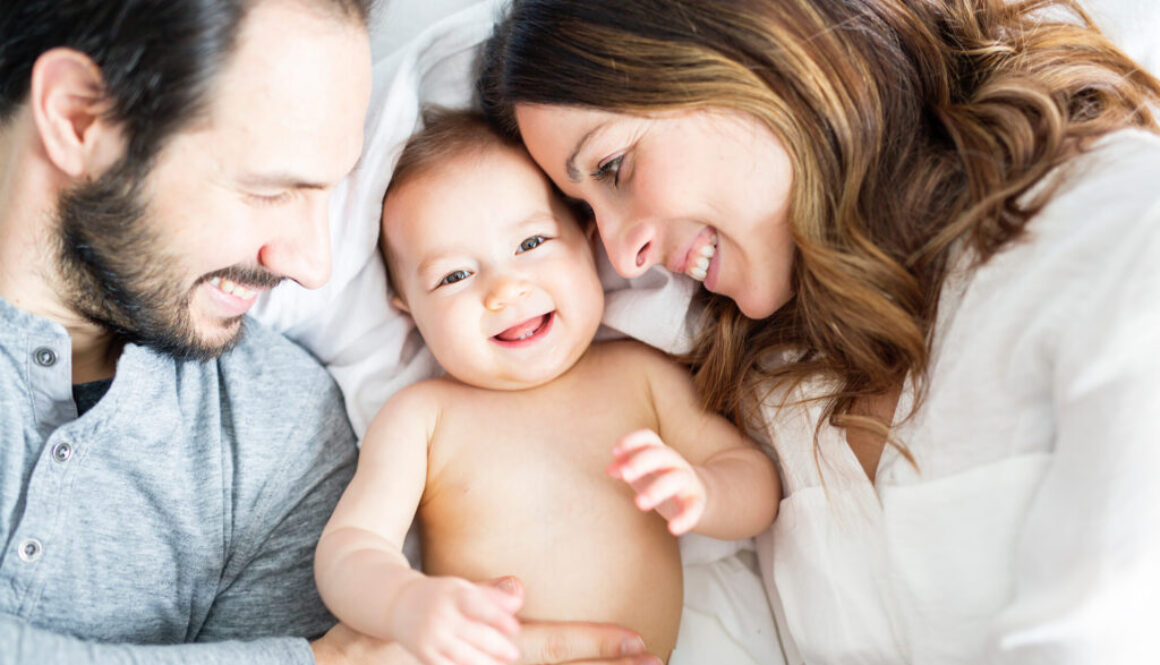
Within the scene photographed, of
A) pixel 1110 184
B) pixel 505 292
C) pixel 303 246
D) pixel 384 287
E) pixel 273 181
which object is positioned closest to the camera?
pixel 1110 184

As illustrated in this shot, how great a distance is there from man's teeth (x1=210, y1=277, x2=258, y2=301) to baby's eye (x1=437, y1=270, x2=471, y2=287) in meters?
0.31

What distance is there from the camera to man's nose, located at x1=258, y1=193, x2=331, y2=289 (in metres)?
1.39

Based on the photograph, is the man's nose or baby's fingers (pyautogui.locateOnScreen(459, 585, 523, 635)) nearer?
baby's fingers (pyautogui.locateOnScreen(459, 585, 523, 635))

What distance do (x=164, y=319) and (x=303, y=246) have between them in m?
0.25

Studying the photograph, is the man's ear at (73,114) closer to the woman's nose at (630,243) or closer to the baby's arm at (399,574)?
the baby's arm at (399,574)

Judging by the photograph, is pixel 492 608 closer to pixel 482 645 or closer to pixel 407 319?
pixel 482 645

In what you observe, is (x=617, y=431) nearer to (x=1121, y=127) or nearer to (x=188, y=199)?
(x=188, y=199)

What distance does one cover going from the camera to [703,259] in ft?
4.84

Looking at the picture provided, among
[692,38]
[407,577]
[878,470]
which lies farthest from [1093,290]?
[407,577]

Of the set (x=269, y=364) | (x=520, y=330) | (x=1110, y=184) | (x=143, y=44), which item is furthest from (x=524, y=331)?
(x=1110, y=184)

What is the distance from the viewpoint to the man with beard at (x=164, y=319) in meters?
1.24

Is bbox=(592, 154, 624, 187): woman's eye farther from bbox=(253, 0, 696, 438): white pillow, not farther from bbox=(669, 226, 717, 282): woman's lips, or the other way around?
bbox=(253, 0, 696, 438): white pillow

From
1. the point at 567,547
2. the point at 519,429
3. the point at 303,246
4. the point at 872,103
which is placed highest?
the point at 872,103

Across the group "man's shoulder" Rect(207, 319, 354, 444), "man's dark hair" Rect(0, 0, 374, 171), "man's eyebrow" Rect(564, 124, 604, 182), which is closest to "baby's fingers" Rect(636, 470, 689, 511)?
"man's eyebrow" Rect(564, 124, 604, 182)
